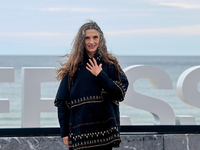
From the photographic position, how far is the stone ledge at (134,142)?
4590mm

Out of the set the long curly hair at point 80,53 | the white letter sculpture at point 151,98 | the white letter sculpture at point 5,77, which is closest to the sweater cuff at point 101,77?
the long curly hair at point 80,53

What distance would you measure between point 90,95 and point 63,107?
234mm

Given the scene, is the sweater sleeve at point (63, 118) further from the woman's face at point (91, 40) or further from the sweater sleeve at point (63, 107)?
the woman's face at point (91, 40)

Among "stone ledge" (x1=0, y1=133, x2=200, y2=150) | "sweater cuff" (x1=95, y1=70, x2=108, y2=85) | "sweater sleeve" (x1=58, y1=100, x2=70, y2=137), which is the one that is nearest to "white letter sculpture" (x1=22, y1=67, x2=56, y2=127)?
"stone ledge" (x1=0, y1=133, x2=200, y2=150)

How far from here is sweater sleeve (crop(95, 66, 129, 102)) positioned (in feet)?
10.1

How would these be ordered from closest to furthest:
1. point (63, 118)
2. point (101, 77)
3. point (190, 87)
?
point (101, 77) < point (63, 118) < point (190, 87)

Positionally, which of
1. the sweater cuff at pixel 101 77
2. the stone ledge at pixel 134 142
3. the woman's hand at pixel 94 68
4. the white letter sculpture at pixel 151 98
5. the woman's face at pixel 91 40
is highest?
the woman's face at pixel 91 40

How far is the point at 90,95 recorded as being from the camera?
3137 millimetres

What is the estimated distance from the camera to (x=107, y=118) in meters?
3.14

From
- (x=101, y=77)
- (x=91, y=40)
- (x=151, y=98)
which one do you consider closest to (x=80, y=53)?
(x=91, y=40)

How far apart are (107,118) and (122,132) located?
1.72 metres

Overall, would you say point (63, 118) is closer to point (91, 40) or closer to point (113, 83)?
point (113, 83)

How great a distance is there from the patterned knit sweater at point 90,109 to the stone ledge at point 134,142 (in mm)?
1500

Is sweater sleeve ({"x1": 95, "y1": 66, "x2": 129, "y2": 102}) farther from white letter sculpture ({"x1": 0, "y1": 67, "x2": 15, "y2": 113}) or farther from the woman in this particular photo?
white letter sculpture ({"x1": 0, "y1": 67, "x2": 15, "y2": 113})
